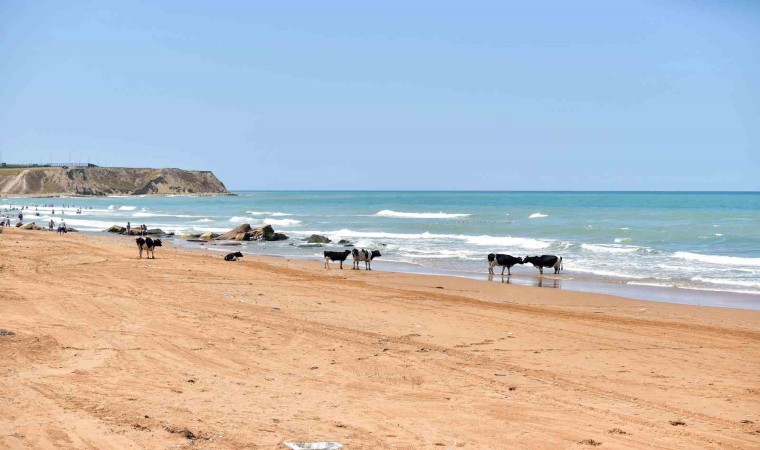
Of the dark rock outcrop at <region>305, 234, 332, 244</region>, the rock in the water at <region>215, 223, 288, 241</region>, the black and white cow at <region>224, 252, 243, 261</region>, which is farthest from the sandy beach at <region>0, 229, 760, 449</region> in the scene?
the rock in the water at <region>215, 223, 288, 241</region>

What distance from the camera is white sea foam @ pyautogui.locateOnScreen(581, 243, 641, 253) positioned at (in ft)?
105

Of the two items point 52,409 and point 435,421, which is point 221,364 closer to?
point 52,409

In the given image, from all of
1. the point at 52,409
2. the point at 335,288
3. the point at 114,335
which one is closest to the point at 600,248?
the point at 335,288

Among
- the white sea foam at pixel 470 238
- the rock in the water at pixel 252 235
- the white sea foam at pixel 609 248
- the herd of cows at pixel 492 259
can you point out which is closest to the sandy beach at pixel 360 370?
the herd of cows at pixel 492 259

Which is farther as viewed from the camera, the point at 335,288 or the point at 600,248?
the point at 600,248

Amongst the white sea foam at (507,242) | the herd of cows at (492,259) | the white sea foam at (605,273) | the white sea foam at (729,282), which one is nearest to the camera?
the white sea foam at (729,282)

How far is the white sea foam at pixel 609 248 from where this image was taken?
32.1 metres

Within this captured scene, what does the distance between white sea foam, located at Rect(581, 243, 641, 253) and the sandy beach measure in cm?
1626

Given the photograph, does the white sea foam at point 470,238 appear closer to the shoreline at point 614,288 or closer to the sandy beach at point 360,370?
the shoreline at point 614,288

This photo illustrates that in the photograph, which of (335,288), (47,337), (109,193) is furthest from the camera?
(109,193)

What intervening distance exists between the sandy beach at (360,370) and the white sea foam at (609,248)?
16.3m

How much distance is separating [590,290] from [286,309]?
31.4ft

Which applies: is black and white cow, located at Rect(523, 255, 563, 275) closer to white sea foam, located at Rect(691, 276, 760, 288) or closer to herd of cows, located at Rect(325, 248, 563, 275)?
herd of cows, located at Rect(325, 248, 563, 275)

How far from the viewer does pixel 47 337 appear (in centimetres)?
980
